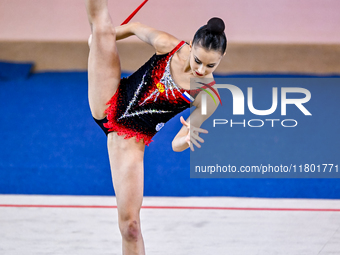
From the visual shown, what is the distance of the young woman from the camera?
5.50ft

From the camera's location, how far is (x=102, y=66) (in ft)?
5.66

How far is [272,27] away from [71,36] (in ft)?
5.89

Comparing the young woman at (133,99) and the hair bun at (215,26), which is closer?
the hair bun at (215,26)

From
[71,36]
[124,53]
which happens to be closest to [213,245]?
[124,53]

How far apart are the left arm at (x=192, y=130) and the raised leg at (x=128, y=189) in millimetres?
199

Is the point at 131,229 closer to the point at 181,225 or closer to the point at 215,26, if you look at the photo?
the point at 215,26

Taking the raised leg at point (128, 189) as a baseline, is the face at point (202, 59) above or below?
above

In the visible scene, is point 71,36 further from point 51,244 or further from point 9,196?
point 51,244

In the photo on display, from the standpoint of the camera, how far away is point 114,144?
1.76 m

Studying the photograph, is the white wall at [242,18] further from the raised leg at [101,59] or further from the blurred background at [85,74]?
the raised leg at [101,59]

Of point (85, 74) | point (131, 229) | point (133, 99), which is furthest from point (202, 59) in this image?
point (85, 74)

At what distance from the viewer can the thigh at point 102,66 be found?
66.7 inches

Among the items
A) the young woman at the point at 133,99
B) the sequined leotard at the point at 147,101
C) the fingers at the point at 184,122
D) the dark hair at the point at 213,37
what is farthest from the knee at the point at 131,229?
the dark hair at the point at 213,37

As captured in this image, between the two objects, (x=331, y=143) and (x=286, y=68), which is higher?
(x=286, y=68)
